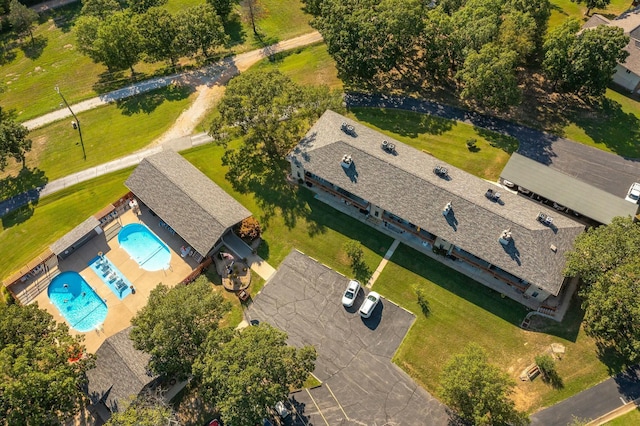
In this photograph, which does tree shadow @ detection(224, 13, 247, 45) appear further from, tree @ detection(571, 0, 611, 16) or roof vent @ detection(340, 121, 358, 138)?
tree @ detection(571, 0, 611, 16)

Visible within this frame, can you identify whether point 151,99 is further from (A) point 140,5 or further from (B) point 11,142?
(A) point 140,5

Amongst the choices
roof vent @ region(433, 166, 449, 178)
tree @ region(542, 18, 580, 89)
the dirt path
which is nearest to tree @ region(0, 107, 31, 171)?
the dirt path

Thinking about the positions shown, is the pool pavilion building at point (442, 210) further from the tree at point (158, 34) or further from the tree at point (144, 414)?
the tree at point (158, 34)

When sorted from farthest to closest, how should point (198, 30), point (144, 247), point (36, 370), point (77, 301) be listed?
point (198, 30)
point (144, 247)
point (77, 301)
point (36, 370)

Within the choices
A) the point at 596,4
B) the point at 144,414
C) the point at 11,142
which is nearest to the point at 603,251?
the point at 144,414

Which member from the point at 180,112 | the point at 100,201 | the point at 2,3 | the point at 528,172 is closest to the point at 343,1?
the point at 180,112

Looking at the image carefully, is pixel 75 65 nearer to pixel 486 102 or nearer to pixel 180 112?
pixel 180 112
